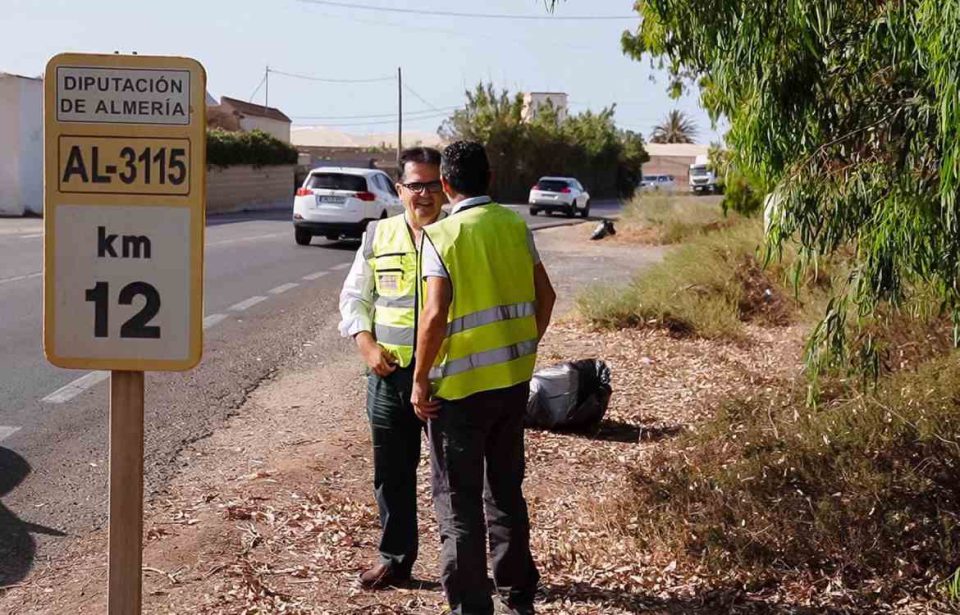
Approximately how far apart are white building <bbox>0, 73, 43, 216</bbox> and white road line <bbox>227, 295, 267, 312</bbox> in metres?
22.1

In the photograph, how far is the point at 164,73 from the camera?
3.27 m

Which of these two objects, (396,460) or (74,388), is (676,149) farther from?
(396,460)

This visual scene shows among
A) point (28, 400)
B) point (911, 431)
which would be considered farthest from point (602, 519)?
point (28, 400)

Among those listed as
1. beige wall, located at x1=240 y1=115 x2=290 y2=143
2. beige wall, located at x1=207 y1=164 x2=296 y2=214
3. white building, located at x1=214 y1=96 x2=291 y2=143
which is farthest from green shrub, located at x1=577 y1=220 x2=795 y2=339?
beige wall, located at x1=240 y1=115 x2=290 y2=143

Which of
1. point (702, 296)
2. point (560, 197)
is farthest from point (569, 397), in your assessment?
point (560, 197)

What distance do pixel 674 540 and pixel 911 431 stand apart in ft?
4.00

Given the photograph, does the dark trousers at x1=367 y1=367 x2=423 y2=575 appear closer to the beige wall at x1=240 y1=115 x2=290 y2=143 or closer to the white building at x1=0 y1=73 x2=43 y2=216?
the white building at x1=0 y1=73 x2=43 y2=216

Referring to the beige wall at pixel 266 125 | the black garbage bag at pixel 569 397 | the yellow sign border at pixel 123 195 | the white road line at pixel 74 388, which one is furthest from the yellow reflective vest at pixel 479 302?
the beige wall at pixel 266 125

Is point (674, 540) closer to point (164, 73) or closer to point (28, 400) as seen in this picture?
A: point (164, 73)

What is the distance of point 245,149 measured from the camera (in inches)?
1884

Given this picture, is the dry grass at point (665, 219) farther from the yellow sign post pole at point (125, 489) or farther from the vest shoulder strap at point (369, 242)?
the yellow sign post pole at point (125, 489)

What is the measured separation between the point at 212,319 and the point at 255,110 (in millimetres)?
56322

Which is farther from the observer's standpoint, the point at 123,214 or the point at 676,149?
the point at 676,149

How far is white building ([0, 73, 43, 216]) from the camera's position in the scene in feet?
116
